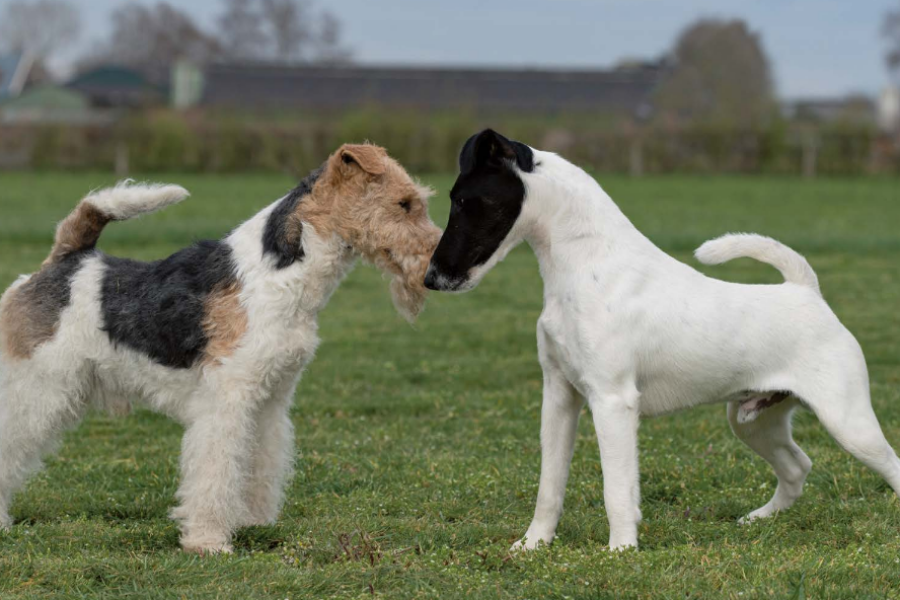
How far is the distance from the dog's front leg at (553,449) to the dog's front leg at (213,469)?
1467 millimetres

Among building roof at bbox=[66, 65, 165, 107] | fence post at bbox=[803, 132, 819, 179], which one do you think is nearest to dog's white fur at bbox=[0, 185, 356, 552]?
fence post at bbox=[803, 132, 819, 179]

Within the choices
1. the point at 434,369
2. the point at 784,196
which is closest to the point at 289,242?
the point at 434,369

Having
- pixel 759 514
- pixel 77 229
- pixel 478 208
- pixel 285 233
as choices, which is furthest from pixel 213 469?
pixel 759 514

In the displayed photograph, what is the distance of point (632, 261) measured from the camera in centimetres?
512

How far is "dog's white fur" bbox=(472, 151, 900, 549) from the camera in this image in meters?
5.00

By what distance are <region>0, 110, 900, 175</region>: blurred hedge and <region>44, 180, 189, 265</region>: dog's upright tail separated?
36.3 meters

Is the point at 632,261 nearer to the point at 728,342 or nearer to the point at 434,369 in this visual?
the point at 728,342

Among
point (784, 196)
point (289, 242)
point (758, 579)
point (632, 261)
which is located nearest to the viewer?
point (758, 579)

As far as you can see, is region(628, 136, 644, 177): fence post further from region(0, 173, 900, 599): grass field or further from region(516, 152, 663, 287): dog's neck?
region(516, 152, 663, 287): dog's neck

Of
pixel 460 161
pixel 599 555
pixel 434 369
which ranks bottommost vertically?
pixel 434 369

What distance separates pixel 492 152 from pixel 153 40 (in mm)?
95165

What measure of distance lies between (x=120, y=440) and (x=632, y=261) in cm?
439

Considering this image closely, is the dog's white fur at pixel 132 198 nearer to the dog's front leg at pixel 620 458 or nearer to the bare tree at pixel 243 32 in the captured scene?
the dog's front leg at pixel 620 458

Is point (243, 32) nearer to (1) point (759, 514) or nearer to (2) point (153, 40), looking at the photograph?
(2) point (153, 40)
